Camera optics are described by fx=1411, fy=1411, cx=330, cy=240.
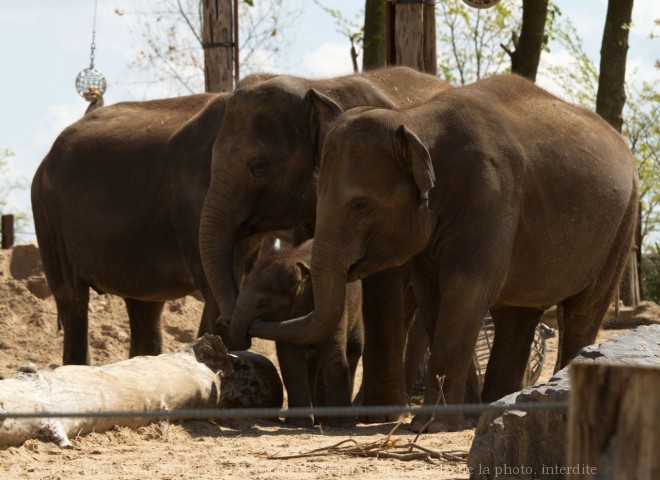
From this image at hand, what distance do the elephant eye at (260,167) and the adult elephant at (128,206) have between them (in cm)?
121

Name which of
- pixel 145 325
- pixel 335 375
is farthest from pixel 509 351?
pixel 145 325

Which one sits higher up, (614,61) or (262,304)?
(614,61)

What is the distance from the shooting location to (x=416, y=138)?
812 cm

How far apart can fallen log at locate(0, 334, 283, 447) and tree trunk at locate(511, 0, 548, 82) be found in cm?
680

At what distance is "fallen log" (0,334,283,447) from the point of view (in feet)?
23.5

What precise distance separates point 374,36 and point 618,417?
1265 centimetres

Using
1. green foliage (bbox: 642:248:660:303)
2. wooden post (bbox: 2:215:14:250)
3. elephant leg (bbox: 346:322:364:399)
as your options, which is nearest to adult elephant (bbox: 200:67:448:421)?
elephant leg (bbox: 346:322:364:399)

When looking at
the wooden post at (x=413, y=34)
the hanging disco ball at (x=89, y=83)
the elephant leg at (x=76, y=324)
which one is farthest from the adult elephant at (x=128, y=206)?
the hanging disco ball at (x=89, y=83)

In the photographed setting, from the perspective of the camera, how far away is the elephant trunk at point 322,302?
830cm

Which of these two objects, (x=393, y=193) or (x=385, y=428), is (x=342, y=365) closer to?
(x=385, y=428)

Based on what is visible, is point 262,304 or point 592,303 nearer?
point 262,304

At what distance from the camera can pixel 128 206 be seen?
37.5 ft

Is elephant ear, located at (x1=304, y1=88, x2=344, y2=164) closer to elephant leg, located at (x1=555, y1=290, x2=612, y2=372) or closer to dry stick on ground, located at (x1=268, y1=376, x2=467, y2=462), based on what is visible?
elephant leg, located at (x1=555, y1=290, x2=612, y2=372)

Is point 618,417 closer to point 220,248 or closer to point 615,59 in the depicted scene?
point 220,248
